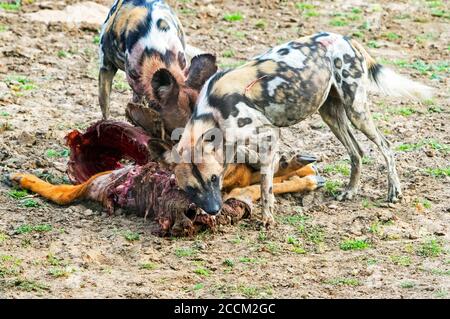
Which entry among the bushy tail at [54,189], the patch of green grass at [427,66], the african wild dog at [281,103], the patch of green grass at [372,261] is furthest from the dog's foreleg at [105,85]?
the patch of green grass at [427,66]

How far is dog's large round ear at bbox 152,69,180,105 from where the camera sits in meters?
7.30

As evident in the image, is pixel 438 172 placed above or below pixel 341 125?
below

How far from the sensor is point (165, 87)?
7383mm

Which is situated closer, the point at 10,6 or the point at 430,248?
the point at 430,248

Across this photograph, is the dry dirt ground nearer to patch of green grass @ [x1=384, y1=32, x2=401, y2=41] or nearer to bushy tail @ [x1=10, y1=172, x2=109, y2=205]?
bushy tail @ [x1=10, y1=172, x2=109, y2=205]

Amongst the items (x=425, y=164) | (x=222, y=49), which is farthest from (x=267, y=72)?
(x=222, y=49)

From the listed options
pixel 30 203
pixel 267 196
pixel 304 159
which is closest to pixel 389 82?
pixel 304 159

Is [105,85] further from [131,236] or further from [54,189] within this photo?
→ [131,236]

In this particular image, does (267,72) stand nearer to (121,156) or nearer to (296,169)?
(296,169)

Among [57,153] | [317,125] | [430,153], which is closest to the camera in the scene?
[57,153]

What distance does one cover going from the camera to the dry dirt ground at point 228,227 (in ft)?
20.1

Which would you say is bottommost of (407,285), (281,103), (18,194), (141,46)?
(18,194)

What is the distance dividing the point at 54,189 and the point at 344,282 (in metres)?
2.36

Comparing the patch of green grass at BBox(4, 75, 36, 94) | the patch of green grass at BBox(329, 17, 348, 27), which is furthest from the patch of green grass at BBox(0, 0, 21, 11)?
the patch of green grass at BBox(329, 17, 348, 27)
